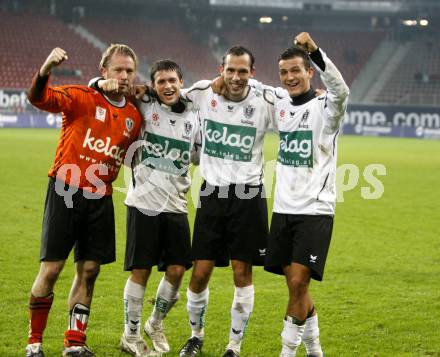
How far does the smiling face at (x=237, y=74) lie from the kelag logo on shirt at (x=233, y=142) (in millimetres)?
251

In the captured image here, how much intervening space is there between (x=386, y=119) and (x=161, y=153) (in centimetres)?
4019

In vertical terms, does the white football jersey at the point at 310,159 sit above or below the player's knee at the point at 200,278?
above

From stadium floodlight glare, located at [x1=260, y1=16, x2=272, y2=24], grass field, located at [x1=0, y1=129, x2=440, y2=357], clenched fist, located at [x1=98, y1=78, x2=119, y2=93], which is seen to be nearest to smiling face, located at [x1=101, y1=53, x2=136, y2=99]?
clenched fist, located at [x1=98, y1=78, x2=119, y2=93]

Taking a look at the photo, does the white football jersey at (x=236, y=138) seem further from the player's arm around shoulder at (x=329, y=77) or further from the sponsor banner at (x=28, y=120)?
the sponsor banner at (x=28, y=120)

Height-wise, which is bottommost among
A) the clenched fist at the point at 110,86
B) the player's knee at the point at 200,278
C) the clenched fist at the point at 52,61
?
Answer: the player's knee at the point at 200,278

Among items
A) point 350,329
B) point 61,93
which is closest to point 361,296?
point 350,329

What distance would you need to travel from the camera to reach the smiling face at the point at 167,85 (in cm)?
588

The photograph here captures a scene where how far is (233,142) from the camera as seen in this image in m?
5.87

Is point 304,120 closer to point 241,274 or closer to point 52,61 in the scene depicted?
point 241,274

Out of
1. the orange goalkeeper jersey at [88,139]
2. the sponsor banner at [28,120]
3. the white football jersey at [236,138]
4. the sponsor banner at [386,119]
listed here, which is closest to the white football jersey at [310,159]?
the white football jersey at [236,138]

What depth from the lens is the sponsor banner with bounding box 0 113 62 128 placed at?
37.4m

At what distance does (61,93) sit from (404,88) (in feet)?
157

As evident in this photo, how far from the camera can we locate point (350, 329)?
661cm

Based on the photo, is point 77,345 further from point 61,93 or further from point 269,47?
point 269,47
